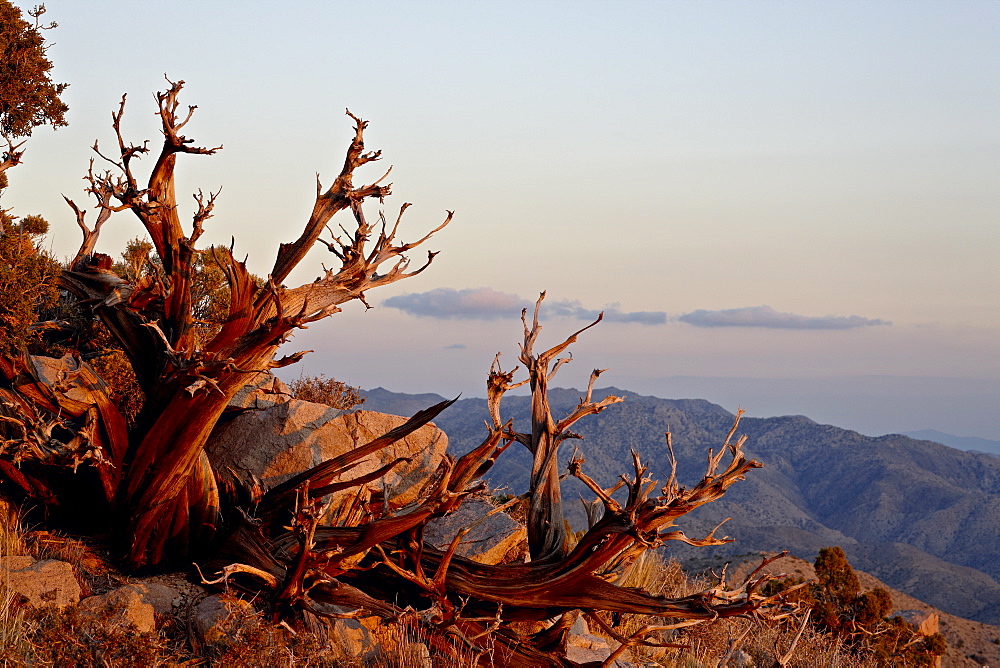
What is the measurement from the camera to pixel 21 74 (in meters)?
11.8

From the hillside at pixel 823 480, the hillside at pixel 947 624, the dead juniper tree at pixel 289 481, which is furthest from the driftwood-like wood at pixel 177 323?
the hillside at pixel 823 480

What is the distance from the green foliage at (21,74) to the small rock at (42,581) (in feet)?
19.6

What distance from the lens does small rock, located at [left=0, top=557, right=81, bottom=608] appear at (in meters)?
8.80

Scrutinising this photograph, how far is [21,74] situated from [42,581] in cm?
680

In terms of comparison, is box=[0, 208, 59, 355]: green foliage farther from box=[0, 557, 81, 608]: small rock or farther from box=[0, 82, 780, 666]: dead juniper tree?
box=[0, 557, 81, 608]: small rock

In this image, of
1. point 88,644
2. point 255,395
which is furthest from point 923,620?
point 88,644

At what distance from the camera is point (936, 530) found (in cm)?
9144

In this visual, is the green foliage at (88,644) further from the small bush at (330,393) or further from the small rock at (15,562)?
the small bush at (330,393)

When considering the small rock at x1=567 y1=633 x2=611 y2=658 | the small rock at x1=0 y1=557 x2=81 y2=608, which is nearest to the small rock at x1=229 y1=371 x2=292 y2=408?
the small rock at x1=0 y1=557 x2=81 y2=608

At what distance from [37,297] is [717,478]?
8082 mm

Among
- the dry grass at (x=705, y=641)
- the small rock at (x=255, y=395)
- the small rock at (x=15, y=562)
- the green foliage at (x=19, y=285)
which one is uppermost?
the green foliage at (x=19, y=285)

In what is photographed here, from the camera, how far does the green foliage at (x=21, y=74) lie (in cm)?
1172

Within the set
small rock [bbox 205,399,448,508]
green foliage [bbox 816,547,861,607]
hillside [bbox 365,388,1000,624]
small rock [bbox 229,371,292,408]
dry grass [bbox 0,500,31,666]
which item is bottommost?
hillside [bbox 365,388,1000,624]

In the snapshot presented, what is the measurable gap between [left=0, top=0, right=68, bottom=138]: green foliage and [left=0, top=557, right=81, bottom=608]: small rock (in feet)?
19.6
